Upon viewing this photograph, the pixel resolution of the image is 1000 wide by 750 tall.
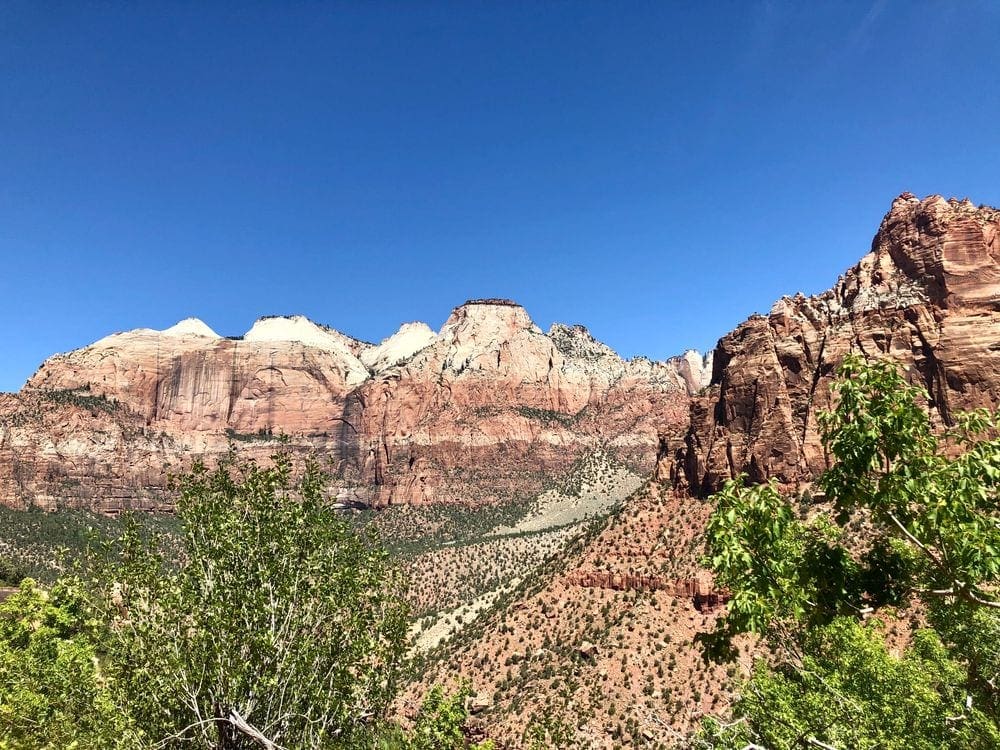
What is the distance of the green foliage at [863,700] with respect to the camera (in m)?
12.3

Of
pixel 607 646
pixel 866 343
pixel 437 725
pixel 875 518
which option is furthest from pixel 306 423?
pixel 875 518

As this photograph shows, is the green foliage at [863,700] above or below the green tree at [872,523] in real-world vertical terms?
below

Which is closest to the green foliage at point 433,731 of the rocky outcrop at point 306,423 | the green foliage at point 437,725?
A: the green foliage at point 437,725

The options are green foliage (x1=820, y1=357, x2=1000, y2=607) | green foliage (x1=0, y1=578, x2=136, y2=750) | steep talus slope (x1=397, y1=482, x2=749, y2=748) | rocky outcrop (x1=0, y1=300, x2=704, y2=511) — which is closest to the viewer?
green foliage (x1=820, y1=357, x2=1000, y2=607)

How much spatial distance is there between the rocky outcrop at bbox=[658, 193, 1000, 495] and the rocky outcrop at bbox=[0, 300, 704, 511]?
111184 mm

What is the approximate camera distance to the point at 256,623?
34.4ft

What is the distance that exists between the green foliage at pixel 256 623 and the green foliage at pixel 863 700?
7.29 m

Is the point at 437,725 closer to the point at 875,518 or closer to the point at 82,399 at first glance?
the point at 875,518

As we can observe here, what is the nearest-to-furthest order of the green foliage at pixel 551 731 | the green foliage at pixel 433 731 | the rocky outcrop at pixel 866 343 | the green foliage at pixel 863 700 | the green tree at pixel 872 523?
the green tree at pixel 872 523 < the green foliage at pixel 433 731 < the green foliage at pixel 863 700 < the green foliage at pixel 551 731 < the rocky outcrop at pixel 866 343

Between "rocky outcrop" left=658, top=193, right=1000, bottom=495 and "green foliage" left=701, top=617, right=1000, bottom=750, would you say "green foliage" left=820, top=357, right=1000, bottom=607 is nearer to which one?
"green foliage" left=701, top=617, right=1000, bottom=750

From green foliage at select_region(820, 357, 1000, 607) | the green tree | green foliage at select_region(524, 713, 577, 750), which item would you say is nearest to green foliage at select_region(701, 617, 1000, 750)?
the green tree

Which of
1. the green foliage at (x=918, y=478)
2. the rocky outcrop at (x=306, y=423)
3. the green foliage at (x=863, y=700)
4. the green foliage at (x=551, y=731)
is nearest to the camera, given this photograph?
the green foliage at (x=918, y=478)

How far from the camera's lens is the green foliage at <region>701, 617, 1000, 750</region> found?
40.3ft

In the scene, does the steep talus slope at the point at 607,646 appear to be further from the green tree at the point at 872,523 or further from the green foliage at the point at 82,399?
the green foliage at the point at 82,399
